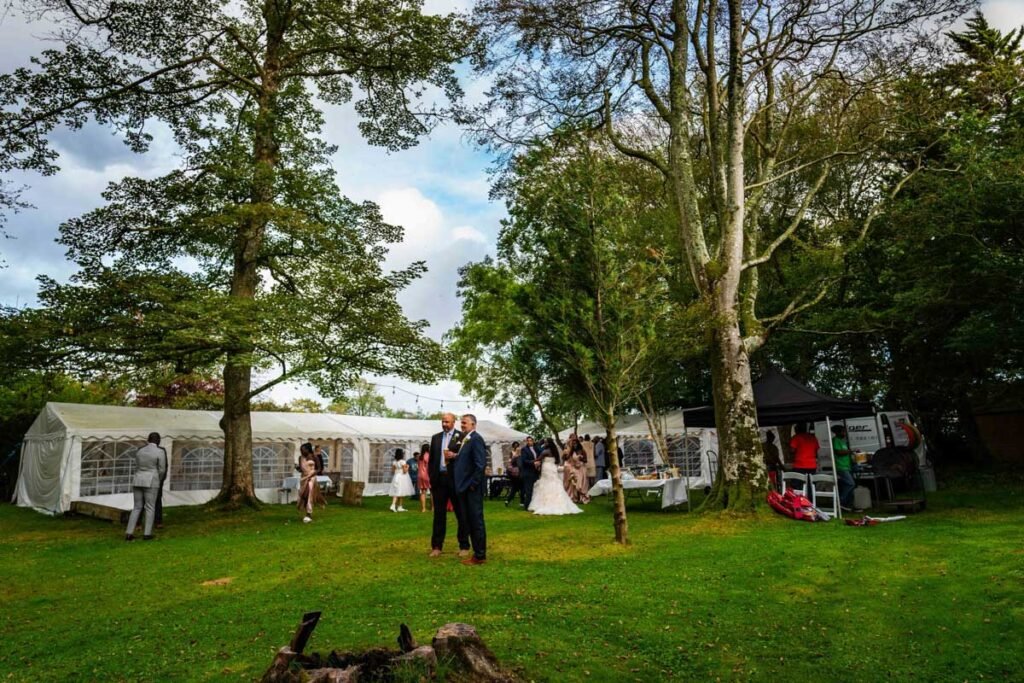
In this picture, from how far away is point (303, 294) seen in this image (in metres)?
15.6

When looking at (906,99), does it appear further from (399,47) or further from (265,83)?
(265,83)

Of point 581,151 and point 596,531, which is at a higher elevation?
point 581,151

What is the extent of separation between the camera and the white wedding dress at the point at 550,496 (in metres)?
14.6

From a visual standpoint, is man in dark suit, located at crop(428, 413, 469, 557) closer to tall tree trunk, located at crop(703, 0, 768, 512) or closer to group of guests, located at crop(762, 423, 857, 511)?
tall tree trunk, located at crop(703, 0, 768, 512)

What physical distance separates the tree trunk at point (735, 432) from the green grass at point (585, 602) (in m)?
0.77

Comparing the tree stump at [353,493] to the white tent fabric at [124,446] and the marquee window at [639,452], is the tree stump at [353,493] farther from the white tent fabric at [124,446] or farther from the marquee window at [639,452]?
the marquee window at [639,452]

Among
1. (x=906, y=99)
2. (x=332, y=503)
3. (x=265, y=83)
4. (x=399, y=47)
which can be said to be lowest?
(x=332, y=503)

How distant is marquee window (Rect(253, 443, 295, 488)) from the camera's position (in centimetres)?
2069

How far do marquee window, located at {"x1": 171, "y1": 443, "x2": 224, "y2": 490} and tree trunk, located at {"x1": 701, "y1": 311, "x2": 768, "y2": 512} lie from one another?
1460 cm

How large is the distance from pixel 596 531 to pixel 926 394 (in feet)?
61.2

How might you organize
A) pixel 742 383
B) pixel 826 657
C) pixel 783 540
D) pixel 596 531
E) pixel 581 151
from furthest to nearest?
1. pixel 742 383
2. pixel 596 531
3. pixel 581 151
4. pixel 783 540
5. pixel 826 657

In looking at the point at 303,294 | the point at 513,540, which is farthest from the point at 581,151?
the point at 303,294

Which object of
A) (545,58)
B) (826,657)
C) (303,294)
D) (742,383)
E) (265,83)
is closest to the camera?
(826,657)

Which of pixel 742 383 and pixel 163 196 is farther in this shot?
pixel 163 196
